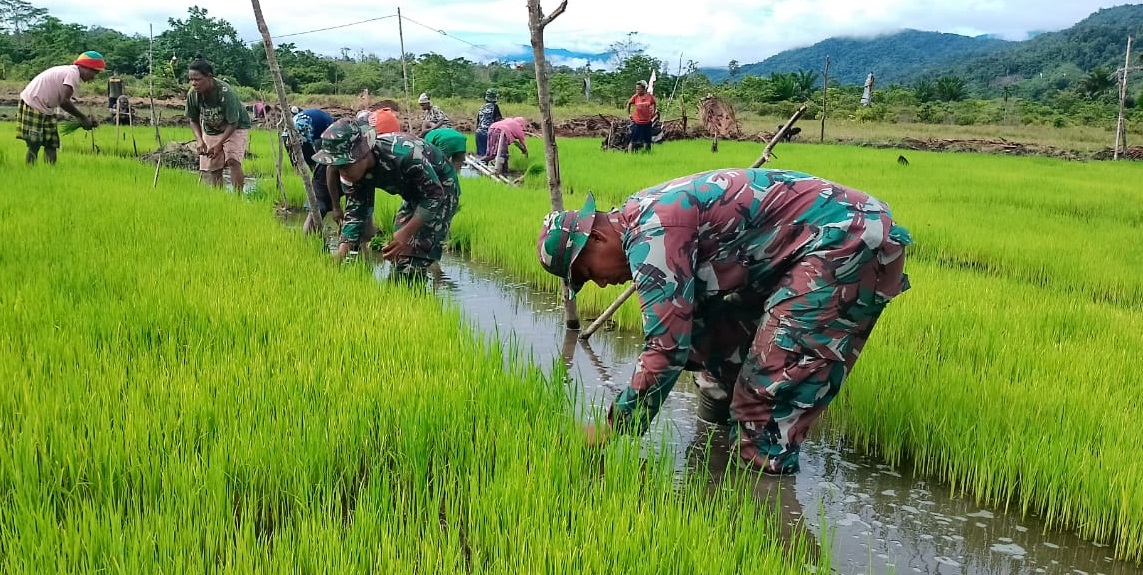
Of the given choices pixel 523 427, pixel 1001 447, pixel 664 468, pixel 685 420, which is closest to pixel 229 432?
pixel 523 427

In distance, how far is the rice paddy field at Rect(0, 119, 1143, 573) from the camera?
171 cm

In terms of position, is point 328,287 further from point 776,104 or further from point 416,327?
point 776,104

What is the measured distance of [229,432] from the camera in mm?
2115

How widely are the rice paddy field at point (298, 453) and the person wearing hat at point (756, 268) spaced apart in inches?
11.0

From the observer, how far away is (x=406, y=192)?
466 cm

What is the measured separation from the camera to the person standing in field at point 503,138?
34.3 ft

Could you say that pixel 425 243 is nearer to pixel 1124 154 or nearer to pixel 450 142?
pixel 450 142

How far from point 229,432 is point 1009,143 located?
1984 cm

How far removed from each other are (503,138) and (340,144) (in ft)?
21.6

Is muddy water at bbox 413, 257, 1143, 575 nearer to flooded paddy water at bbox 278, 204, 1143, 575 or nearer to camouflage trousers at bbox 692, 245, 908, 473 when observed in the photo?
flooded paddy water at bbox 278, 204, 1143, 575

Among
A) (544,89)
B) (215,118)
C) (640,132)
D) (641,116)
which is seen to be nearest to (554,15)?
(544,89)

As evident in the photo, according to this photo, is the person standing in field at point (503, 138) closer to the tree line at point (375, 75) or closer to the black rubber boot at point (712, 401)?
the black rubber boot at point (712, 401)

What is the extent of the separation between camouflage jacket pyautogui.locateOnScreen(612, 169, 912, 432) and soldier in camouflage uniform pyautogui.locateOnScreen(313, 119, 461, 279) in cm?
243

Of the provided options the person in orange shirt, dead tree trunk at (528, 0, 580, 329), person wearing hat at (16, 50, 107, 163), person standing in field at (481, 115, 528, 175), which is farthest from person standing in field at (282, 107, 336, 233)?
the person in orange shirt
